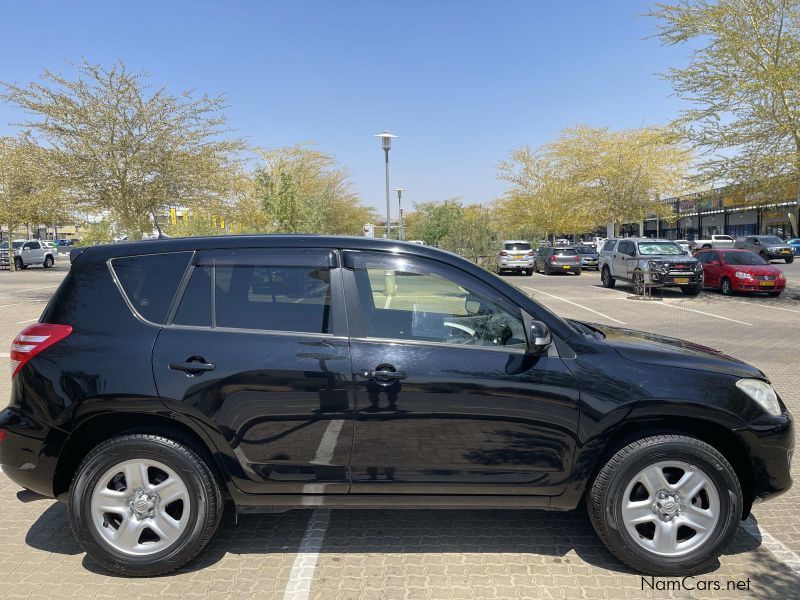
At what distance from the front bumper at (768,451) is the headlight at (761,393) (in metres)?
0.05

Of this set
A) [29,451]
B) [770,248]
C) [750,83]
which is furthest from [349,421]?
[770,248]

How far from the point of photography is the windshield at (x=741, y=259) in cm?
1938

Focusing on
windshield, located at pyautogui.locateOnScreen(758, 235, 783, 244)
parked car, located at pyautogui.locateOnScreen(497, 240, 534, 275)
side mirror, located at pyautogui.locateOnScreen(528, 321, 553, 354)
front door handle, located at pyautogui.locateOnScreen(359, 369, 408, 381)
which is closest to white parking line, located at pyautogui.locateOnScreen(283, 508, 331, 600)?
front door handle, located at pyautogui.locateOnScreen(359, 369, 408, 381)

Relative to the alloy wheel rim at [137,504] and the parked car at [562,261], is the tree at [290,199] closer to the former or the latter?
the parked car at [562,261]

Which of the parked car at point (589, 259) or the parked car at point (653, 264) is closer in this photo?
the parked car at point (653, 264)

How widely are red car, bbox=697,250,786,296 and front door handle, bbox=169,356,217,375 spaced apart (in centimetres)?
1952

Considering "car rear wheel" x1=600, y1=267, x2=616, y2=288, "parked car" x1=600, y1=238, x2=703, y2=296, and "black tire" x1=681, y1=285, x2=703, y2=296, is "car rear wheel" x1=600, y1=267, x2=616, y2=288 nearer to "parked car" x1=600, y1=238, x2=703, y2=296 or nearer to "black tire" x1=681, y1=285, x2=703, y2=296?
"parked car" x1=600, y1=238, x2=703, y2=296

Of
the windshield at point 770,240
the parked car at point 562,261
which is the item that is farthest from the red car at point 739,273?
the windshield at point 770,240

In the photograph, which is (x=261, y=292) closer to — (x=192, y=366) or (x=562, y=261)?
(x=192, y=366)

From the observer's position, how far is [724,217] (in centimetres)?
6812

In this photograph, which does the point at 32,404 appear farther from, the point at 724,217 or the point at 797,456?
the point at 724,217

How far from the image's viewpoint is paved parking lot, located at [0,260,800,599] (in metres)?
2.97

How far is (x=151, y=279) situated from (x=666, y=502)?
2948 millimetres

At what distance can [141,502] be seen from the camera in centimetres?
307
